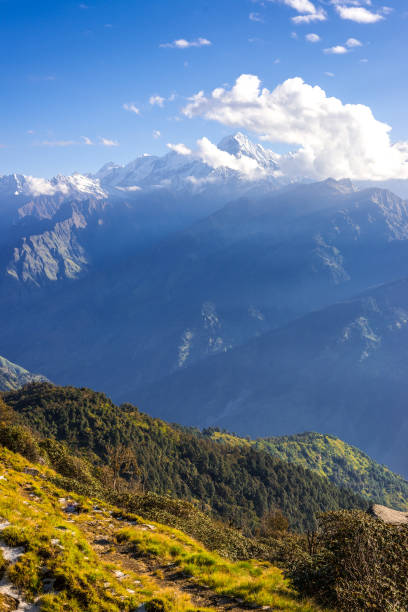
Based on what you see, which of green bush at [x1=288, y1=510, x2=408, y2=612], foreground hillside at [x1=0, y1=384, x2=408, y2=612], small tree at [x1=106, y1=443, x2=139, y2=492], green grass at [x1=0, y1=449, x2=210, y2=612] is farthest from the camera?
small tree at [x1=106, y1=443, x2=139, y2=492]

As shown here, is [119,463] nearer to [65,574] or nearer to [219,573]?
[219,573]

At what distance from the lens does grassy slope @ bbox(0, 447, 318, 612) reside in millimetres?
17203

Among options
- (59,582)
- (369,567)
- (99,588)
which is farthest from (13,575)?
(369,567)

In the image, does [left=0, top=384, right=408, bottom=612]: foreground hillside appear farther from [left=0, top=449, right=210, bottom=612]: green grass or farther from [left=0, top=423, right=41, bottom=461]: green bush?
[left=0, top=423, right=41, bottom=461]: green bush

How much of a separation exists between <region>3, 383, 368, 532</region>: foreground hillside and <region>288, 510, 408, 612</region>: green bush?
9929 centimetres


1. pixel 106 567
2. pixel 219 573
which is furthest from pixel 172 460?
pixel 106 567

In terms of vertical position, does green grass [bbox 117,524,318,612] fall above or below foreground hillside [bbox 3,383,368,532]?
below

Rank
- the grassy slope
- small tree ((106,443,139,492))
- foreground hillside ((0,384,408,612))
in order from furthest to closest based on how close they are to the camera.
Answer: small tree ((106,443,139,492)) → the grassy slope → foreground hillside ((0,384,408,612))

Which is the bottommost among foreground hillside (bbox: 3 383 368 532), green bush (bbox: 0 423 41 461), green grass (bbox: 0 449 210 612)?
green grass (bbox: 0 449 210 612)

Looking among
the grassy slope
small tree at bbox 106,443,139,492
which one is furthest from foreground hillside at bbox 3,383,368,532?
the grassy slope

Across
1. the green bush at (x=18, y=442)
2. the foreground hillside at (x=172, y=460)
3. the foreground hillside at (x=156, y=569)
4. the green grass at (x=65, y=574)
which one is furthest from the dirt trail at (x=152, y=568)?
the foreground hillside at (x=172, y=460)

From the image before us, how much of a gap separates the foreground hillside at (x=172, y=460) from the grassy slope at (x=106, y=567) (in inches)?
3454

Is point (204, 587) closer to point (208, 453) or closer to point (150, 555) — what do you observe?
point (150, 555)

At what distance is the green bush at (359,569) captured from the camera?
15.7 meters
